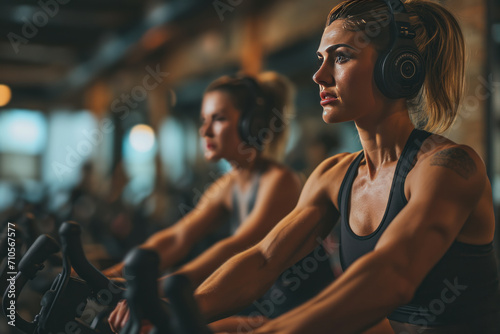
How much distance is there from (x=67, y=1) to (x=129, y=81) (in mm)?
3195

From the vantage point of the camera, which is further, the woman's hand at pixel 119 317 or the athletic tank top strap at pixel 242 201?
the athletic tank top strap at pixel 242 201

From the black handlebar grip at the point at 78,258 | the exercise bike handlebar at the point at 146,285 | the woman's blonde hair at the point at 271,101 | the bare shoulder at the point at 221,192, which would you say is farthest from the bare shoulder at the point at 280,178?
the exercise bike handlebar at the point at 146,285

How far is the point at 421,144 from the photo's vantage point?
3.49 ft

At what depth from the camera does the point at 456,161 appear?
0.96 metres

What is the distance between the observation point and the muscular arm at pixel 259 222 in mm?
1625

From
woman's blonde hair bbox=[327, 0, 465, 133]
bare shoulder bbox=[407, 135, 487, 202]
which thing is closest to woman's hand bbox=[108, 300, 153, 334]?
bare shoulder bbox=[407, 135, 487, 202]

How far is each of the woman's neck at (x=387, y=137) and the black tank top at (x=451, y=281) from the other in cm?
5

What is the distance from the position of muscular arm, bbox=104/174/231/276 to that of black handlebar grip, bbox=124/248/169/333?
58.5 inches

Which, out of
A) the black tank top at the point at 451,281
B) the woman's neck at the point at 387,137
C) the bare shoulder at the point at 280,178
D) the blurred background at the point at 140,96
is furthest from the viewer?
the blurred background at the point at 140,96

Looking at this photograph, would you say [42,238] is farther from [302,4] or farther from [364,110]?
[302,4]

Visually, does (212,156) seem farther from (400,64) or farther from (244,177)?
(400,64)

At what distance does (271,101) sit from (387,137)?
0.93m

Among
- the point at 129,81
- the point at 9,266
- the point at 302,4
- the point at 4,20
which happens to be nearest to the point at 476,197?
the point at 9,266

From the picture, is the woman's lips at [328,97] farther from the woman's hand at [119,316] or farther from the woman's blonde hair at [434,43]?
the woman's hand at [119,316]
